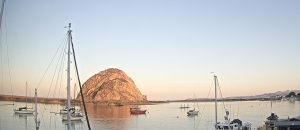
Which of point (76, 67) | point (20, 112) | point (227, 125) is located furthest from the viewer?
point (20, 112)

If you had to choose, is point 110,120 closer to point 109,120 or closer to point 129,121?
point 109,120

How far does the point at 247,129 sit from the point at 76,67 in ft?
65.2

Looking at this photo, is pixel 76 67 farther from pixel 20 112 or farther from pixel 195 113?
pixel 195 113

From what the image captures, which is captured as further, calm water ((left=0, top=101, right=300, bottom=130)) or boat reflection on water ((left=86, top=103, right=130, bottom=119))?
boat reflection on water ((left=86, top=103, right=130, bottom=119))

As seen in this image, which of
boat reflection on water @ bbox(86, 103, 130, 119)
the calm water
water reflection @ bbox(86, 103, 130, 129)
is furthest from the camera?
boat reflection on water @ bbox(86, 103, 130, 119)

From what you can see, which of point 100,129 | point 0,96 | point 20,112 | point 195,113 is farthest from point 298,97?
point 0,96

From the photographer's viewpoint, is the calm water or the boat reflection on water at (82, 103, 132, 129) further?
the boat reflection on water at (82, 103, 132, 129)

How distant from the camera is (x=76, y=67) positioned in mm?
19047

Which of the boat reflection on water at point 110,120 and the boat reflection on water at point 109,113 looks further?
the boat reflection on water at point 109,113

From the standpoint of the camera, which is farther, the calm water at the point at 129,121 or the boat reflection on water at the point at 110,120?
the boat reflection on water at the point at 110,120

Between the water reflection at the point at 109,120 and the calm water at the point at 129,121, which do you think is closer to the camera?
the calm water at the point at 129,121

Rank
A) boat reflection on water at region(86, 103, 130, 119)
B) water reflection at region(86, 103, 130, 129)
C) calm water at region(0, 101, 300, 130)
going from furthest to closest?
boat reflection on water at region(86, 103, 130, 119), water reflection at region(86, 103, 130, 129), calm water at region(0, 101, 300, 130)

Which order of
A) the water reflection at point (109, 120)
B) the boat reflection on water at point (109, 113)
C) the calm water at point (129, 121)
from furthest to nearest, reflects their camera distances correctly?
1. the boat reflection on water at point (109, 113)
2. the water reflection at point (109, 120)
3. the calm water at point (129, 121)

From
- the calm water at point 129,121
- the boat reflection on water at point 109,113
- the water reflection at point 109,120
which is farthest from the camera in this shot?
the boat reflection on water at point 109,113
